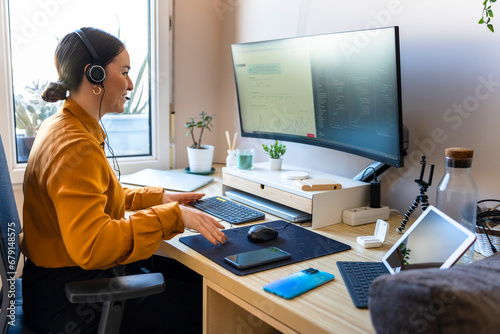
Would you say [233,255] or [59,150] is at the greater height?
Answer: [59,150]

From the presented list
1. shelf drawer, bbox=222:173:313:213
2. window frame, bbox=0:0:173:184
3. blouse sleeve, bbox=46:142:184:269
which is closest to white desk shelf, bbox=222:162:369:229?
shelf drawer, bbox=222:173:313:213

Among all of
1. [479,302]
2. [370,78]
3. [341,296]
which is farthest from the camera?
[370,78]

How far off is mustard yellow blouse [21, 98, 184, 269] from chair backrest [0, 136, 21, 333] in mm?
48

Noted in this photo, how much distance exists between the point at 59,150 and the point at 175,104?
1.30 metres

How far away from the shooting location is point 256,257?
1.11 m

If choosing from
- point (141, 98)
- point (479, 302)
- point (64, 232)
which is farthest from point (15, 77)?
point (479, 302)

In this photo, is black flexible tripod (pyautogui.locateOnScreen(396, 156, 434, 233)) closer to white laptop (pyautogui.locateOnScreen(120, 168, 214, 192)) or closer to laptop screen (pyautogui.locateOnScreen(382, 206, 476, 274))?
laptop screen (pyautogui.locateOnScreen(382, 206, 476, 274))

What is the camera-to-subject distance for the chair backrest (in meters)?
1.02

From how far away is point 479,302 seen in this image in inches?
21.2

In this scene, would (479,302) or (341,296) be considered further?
(341,296)

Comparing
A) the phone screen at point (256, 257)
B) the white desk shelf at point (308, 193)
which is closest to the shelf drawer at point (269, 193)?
the white desk shelf at point (308, 193)

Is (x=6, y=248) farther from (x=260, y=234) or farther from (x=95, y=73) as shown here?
(x=260, y=234)

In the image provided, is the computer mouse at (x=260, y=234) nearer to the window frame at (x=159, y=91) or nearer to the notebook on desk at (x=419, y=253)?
the notebook on desk at (x=419, y=253)

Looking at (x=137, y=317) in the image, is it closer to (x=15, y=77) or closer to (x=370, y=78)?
(x=370, y=78)
